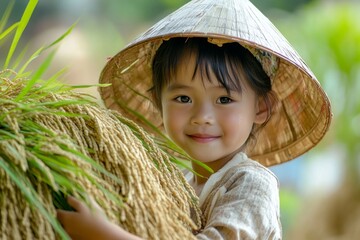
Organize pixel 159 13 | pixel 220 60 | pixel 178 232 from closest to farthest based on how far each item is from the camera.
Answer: pixel 178 232
pixel 220 60
pixel 159 13

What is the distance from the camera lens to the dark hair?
1.89 meters

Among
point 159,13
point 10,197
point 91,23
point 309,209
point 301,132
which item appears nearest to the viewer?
point 10,197

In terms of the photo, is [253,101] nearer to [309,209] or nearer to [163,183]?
[163,183]

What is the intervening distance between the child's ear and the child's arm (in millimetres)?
788

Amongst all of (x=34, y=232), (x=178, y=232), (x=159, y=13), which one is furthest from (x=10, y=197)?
(x=159, y=13)

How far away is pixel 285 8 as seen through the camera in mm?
9984

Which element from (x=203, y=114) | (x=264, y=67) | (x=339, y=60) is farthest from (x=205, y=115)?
(x=339, y=60)

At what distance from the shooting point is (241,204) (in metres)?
1.64

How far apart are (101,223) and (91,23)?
27.4 ft

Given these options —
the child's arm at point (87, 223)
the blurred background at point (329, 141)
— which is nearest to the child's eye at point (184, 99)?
the child's arm at point (87, 223)

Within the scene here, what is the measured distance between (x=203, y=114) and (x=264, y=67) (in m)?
0.25

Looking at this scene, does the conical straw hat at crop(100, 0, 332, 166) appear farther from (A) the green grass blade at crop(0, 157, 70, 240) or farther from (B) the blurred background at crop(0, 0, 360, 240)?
(B) the blurred background at crop(0, 0, 360, 240)

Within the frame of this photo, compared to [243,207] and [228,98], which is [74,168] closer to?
[243,207]

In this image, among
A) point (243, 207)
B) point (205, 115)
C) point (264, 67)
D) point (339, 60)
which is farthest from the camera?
point (339, 60)
